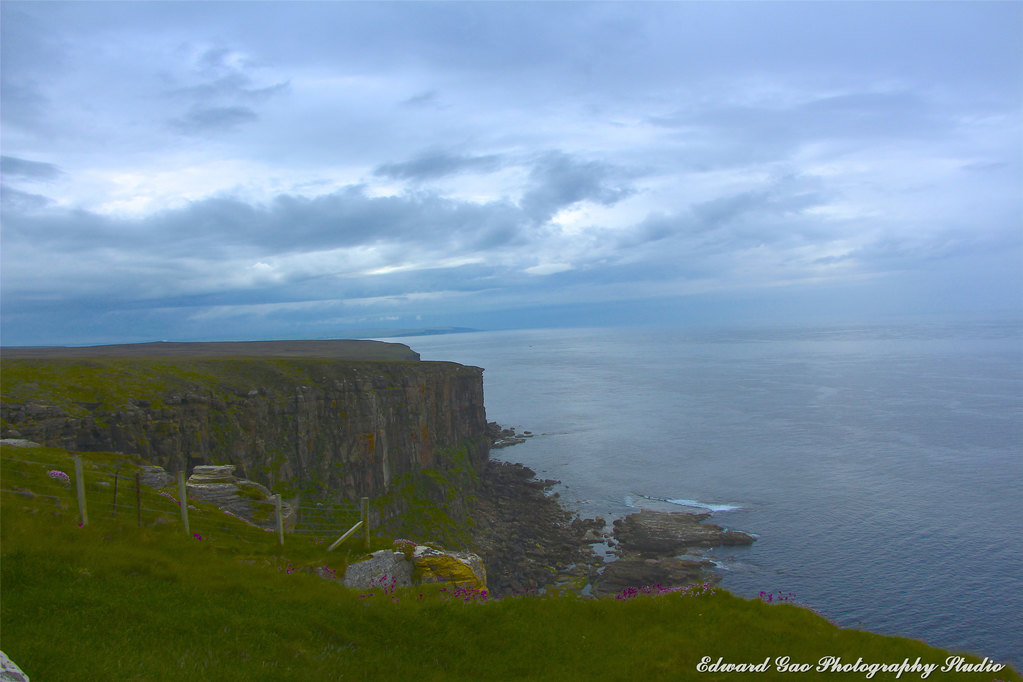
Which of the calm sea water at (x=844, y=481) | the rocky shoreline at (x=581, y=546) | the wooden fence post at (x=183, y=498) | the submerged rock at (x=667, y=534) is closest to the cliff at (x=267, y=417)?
the rocky shoreline at (x=581, y=546)

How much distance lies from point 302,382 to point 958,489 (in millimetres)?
77080

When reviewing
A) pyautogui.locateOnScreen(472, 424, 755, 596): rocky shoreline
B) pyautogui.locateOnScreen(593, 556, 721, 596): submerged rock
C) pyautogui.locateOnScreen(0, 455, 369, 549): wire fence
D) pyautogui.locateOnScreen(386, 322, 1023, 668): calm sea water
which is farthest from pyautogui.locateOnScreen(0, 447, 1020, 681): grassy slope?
pyautogui.locateOnScreen(593, 556, 721, 596): submerged rock

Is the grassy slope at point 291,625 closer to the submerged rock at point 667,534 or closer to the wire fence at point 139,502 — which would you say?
the wire fence at point 139,502

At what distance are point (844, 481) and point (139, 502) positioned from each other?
8118cm

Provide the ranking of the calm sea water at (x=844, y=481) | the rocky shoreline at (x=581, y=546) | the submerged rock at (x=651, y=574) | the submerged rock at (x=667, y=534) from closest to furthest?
the calm sea water at (x=844, y=481) < the submerged rock at (x=651, y=574) < the rocky shoreline at (x=581, y=546) < the submerged rock at (x=667, y=534)

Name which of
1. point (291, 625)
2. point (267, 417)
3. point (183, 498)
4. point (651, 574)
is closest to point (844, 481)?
point (651, 574)

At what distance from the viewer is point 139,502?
18.3 metres

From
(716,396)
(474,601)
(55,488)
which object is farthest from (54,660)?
(716,396)

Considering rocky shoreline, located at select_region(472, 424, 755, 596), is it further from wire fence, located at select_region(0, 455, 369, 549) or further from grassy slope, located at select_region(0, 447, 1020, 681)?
grassy slope, located at select_region(0, 447, 1020, 681)

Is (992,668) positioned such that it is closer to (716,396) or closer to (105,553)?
(105,553)

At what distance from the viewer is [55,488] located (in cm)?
2028

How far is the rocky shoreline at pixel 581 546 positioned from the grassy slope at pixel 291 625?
111 ft

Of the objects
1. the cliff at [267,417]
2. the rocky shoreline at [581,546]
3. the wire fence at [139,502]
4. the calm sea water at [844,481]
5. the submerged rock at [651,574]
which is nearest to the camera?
the wire fence at [139,502]

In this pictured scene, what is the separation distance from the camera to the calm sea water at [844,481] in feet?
160
